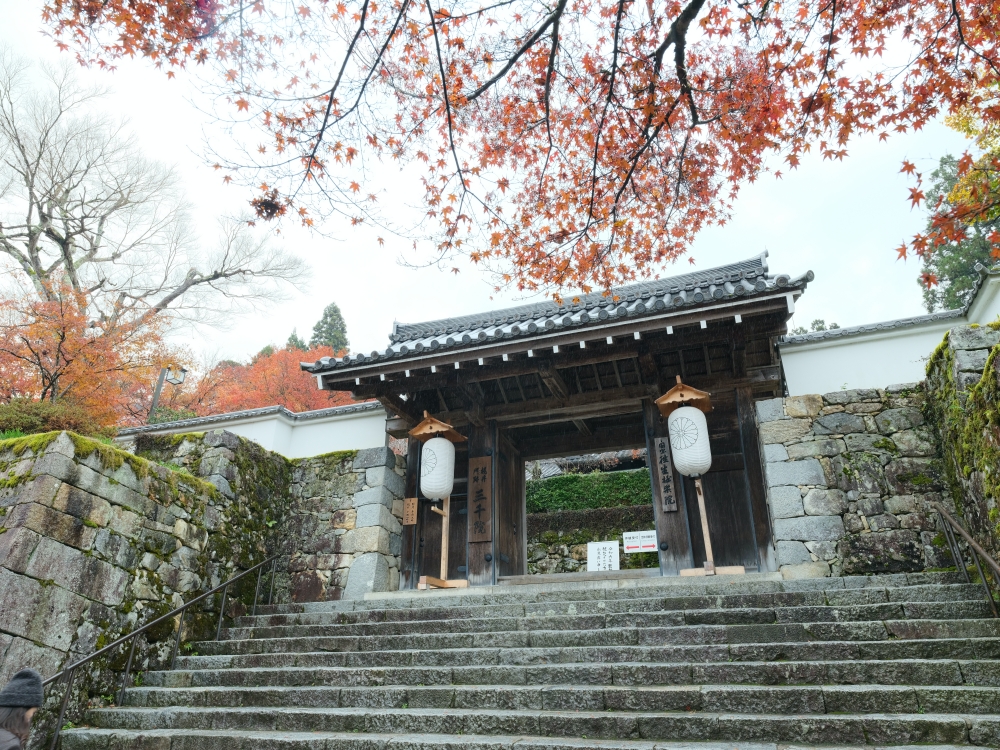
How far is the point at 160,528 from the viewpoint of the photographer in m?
6.42

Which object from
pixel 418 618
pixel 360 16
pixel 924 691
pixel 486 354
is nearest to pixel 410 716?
pixel 418 618

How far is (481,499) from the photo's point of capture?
845cm

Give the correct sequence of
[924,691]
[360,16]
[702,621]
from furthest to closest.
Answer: [702,621], [360,16], [924,691]

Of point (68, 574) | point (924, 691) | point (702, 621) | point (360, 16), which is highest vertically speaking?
point (360, 16)

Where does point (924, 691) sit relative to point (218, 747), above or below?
above

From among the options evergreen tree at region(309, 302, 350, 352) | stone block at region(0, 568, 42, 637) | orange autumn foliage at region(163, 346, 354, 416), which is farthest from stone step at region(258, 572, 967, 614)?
evergreen tree at region(309, 302, 350, 352)

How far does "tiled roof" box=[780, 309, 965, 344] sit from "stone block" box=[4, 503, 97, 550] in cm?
A: 883

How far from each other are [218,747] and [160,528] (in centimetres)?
290

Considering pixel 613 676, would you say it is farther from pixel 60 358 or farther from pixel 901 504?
pixel 60 358

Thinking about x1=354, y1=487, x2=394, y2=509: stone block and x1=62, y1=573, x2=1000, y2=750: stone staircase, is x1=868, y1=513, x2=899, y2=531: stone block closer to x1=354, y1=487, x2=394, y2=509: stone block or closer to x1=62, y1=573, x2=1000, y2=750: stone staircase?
x1=62, y1=573, x2=1000, y2=750: stone staircase

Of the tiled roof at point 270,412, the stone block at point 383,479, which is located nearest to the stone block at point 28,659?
the stone block at point 383,479

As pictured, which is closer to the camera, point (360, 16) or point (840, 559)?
point (360, 16)

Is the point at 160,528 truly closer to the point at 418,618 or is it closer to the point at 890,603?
the point at 418,618

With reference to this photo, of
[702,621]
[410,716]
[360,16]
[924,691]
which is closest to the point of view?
[924,691]
